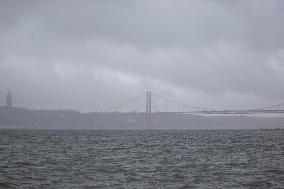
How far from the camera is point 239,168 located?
104 ft

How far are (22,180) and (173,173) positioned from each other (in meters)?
8.84

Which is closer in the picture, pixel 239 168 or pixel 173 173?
pixel 173 173

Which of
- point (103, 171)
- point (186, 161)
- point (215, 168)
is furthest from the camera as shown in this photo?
point (186, 161)

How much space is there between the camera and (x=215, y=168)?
3161 cm

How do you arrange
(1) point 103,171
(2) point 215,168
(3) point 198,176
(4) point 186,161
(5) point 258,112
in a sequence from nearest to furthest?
(3) point 198,176, (1) point 103,171, (2) point 215,168, (4) point 186,161, (5) point 258,112

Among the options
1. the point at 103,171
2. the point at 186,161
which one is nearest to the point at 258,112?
the point at 186,161

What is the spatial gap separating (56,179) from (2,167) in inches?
268

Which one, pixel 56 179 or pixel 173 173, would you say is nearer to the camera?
pixel 56 179

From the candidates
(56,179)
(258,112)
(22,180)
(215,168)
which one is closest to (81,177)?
(56,179)

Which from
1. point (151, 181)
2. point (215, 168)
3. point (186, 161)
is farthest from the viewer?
point (186, 161)

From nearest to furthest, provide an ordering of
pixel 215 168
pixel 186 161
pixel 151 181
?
pixel 151 181 < pixel 215 168 < pixel 186 161

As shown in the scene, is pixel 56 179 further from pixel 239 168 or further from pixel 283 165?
pixel 283 165

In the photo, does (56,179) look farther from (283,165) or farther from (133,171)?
(283,165)

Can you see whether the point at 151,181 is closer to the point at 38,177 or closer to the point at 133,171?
the point at 133,171
